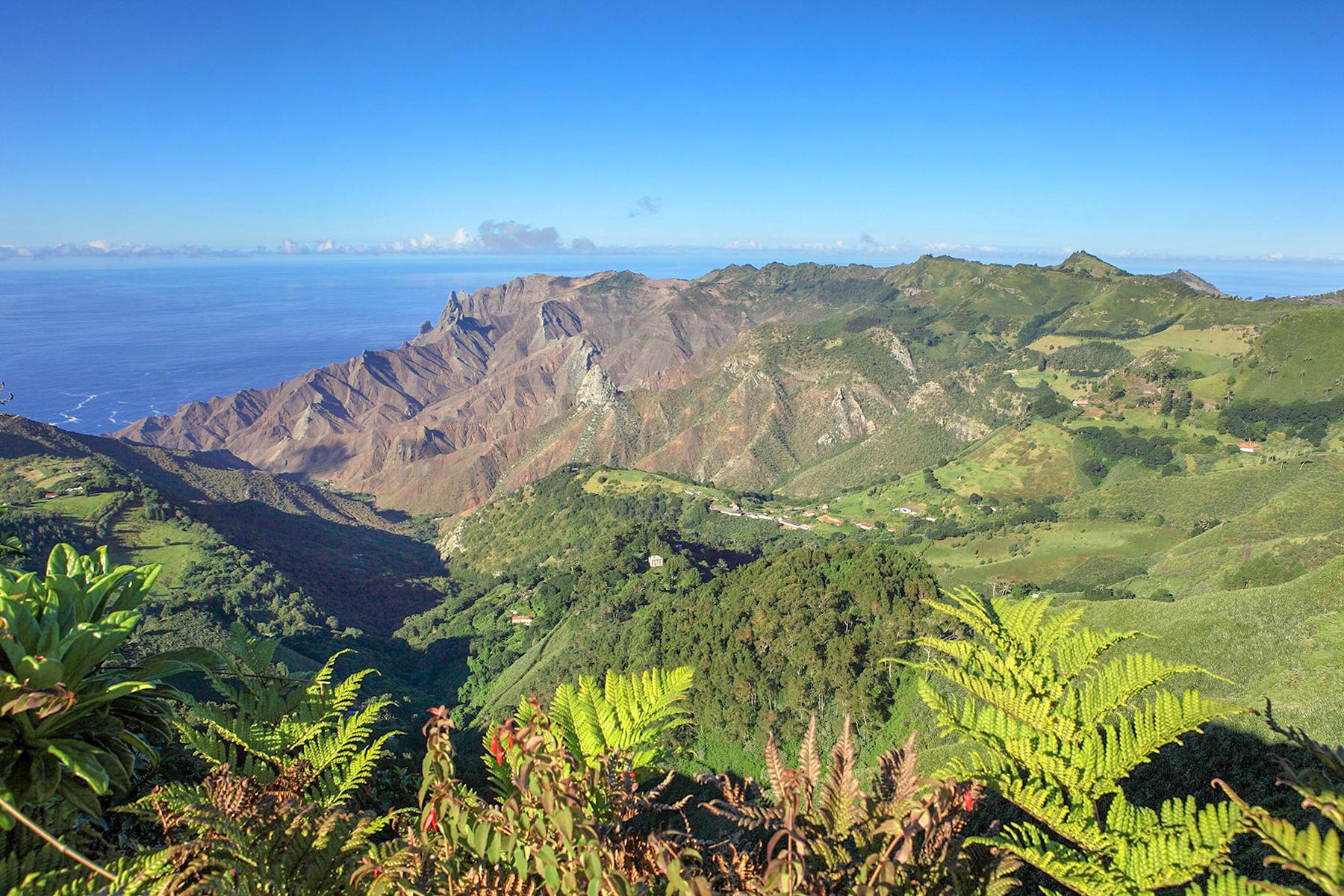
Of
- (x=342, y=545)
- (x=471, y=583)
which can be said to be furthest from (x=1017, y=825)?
(x=342, y=545)

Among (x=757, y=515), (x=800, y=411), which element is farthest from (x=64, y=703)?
(x=800, y=411)

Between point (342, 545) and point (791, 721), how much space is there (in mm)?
77685

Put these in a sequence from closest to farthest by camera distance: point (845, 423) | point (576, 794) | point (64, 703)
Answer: point (576, 794)
point (64, 703)
point (845, 423)

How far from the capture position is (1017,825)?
13.5ft

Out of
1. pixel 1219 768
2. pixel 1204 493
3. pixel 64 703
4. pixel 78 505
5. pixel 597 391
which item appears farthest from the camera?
pixel 597 391

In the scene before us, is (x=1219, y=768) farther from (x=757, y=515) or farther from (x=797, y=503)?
(x=797, y=503)

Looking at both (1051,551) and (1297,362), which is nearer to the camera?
(1051,551)

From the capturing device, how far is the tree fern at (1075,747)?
367 cm

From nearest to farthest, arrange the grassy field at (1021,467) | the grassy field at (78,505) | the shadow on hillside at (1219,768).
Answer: the shadow on hillside at (1219,768)
the grassy field at (78,505)
the grassy field at (1021,467)

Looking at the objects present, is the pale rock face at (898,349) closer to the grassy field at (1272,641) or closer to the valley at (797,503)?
the valley at (797,503)

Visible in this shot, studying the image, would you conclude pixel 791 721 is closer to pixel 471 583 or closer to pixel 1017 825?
pixel 1017 825

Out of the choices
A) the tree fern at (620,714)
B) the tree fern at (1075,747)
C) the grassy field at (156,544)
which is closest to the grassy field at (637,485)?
the grassy field at (156,544)

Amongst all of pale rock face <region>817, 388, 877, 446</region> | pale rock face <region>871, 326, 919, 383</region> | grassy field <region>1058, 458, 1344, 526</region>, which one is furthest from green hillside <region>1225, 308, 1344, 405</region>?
pale rock face <region>817, 388, 877, 446</region>

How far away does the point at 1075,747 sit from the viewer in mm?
4590
